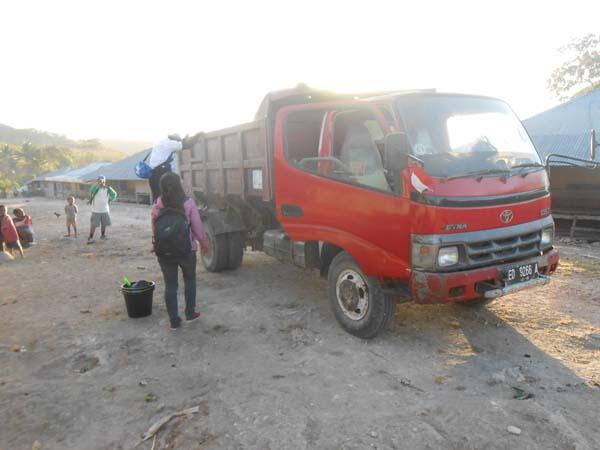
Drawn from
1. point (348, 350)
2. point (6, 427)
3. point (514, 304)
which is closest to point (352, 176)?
point (348, 350)

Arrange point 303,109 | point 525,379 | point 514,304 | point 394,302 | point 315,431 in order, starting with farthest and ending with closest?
point 514,304 < point 303,109 < point 394,302 < point 525,379 < point 315,431

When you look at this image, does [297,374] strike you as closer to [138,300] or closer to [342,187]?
[342,187]

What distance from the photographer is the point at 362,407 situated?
321cm

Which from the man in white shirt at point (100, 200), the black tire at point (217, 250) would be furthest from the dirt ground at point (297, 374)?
the man in white shirt at point (100, 200)

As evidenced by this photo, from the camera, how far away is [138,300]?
5156 mm

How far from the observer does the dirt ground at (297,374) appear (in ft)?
9.59

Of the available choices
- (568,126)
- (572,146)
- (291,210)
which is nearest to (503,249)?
(291,210)

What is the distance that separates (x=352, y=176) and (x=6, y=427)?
137 inches

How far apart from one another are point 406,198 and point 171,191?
2.47 meters

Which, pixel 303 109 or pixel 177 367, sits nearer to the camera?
pixel 177 367

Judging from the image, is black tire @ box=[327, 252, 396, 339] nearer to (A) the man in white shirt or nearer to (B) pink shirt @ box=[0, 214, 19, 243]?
(B) pink shirt @ box=[0, 214, 19, 243]

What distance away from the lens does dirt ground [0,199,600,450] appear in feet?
9.59

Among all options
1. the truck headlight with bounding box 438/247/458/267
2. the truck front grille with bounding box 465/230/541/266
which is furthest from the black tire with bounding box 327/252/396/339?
the truck front grille with bounding box 465/230/541/266

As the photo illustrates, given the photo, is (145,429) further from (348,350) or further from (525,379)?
(525,379)
